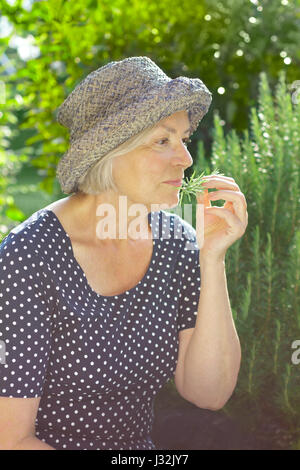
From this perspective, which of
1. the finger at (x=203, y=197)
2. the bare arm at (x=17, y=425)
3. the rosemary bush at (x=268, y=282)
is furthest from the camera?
the rosemary bush at (x=268, y=282)

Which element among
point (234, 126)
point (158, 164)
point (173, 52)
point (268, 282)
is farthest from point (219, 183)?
point (173, 52)

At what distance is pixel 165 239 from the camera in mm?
2580

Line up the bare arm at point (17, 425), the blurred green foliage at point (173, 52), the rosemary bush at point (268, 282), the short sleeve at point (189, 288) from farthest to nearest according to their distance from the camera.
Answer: the blurred green foliage at point (173, 52) → the rosemary bush at point (268, 282) → the short sleeve at point (189, 288) → the bare arm at point (17, 425)

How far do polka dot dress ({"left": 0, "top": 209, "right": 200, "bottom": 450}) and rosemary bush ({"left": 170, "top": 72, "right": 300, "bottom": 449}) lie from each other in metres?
0.42

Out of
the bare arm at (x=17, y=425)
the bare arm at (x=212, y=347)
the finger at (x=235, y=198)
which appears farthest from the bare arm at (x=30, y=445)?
the finger at (x=235, y=198)

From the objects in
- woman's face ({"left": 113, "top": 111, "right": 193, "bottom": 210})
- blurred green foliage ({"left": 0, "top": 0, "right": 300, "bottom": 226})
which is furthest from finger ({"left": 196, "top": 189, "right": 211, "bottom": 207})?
blurred green foliage ({"left": 0, "top": 0, "right": 300, "bottom": 226})

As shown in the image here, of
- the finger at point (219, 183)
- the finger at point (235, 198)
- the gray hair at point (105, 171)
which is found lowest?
the finger at point (235, 198)

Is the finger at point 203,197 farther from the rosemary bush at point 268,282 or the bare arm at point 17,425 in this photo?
the bare arm at point 17,425

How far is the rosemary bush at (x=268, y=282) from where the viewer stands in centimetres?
271

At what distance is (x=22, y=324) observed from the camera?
201 centimetres

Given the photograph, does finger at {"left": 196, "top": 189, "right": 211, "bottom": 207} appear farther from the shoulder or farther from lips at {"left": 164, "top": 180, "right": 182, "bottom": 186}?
the shoulder

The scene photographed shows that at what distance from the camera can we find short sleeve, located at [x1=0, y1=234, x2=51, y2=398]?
1.99 m

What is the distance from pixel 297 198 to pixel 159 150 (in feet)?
3.32
